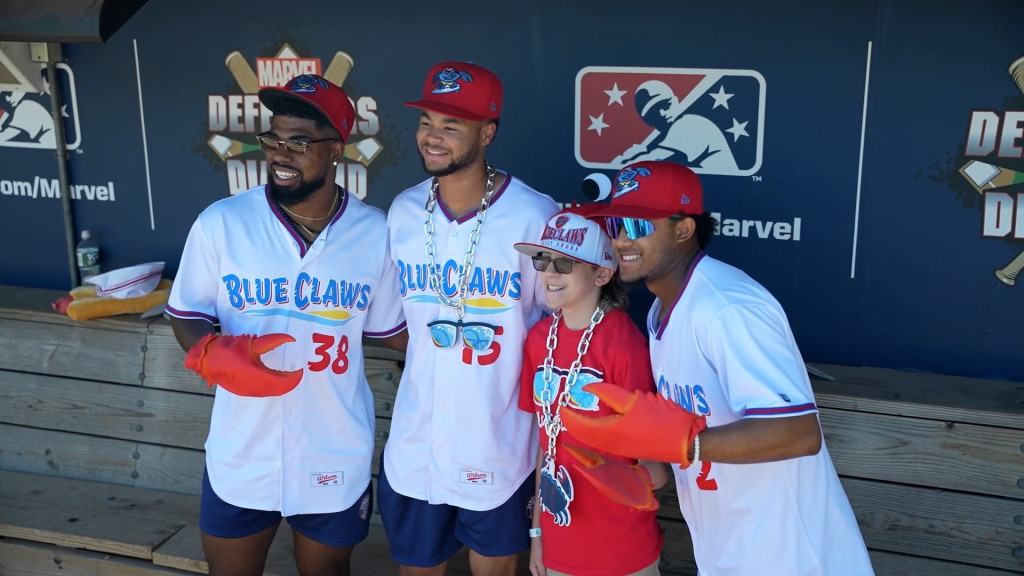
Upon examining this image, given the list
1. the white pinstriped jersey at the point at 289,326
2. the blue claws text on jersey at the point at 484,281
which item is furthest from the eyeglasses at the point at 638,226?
the white pinstriped jersey at the point at 289,326

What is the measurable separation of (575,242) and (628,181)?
0.63 ft

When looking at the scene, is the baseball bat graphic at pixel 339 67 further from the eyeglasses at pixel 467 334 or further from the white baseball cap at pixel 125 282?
the eyeglasses at pixel 467 334

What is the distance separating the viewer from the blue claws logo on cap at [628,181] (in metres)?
2.28

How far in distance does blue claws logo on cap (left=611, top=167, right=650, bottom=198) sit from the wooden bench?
995 millimetres

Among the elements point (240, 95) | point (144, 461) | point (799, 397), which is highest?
point (240, 95)

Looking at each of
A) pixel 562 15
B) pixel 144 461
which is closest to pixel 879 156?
pixel 562 15

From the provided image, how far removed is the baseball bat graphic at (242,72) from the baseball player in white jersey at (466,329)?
1388 millimetres

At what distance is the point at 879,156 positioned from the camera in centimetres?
299

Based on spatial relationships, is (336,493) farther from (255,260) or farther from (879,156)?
(879,156)

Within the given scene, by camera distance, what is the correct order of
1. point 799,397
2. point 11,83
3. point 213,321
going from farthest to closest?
point 11,83, point 213,321, point 799,397

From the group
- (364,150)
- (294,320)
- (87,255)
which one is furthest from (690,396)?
(87,255)

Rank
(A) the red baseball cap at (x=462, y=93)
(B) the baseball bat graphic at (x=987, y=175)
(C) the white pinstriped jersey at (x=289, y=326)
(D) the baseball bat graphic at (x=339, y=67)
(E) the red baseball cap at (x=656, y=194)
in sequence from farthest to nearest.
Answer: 1. (D) the baseball bat graphic at (x=339, y=67)
2. (B) the baseball bat graphic at (x=987, y=175)
3. (C) the white pinstriped jersey at (x=289, y=326)
4. (A) the red baseball cap at (x=462, y=93)
5. (E) the red baseball cap at (x=656, y=194)

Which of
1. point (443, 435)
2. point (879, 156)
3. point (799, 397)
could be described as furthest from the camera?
point (879, 156)

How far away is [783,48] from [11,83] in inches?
122
